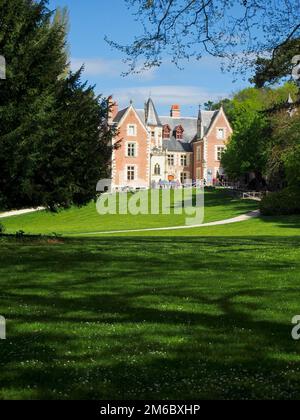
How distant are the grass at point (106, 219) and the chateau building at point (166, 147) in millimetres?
23896

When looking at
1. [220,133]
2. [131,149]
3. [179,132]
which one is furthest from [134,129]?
[220,133]

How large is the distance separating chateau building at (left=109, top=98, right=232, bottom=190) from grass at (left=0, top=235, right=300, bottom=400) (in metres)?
65.5

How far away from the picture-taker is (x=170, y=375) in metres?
5.11

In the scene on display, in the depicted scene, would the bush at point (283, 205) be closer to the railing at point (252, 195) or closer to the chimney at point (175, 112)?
the railing at point (252, 195)

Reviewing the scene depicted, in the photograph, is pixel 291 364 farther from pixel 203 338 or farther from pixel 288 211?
pixel 288 211

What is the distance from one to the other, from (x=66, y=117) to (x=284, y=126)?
25693 mm

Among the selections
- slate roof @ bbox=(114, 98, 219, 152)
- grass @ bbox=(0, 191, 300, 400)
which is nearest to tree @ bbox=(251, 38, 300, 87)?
grass @ bbox=(0, 191, 300, 400)

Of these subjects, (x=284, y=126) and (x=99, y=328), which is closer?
(x=99, y=328)

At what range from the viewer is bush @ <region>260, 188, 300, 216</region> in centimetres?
4488

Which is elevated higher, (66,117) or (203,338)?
(66,117)

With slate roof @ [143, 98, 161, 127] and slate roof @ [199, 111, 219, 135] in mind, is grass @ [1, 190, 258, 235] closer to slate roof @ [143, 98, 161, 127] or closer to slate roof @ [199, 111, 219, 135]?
slate roof @ [143, 98, 161, 127]

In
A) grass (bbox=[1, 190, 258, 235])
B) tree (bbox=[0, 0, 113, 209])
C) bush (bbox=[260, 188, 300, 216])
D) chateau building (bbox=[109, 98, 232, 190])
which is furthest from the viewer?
chateau building (bbox=[109, 98, 232, 190])

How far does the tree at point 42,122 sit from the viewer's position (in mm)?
16453
